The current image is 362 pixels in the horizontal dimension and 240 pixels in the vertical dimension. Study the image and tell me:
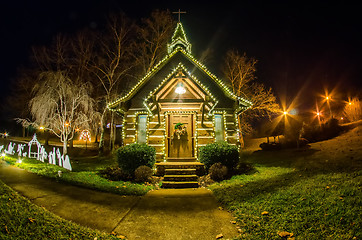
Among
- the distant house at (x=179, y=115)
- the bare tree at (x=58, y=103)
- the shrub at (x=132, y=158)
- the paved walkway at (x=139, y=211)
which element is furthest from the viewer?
the bare tree at (x=58, y=103)

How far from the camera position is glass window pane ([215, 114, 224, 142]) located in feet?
41.9

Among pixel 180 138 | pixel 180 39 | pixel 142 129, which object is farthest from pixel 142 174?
pixel 180 39

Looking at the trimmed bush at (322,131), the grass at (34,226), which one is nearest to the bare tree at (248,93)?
the trimmed bush at (322,131)

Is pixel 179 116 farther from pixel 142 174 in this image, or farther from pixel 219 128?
pixel 142 174

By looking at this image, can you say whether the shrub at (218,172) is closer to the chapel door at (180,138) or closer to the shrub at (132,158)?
the chapel door at (180,138)

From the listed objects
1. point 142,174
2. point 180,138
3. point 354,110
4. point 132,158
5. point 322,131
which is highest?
point 354,110

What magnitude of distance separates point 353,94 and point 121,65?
35.1 meters

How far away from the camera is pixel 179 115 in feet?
40.4

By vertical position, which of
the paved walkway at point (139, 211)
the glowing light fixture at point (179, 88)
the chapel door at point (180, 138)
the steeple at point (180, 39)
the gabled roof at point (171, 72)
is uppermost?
the steeple at point (180, 39)

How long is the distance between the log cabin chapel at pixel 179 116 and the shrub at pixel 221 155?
1589mm

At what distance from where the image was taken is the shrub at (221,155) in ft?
31.9

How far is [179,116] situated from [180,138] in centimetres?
143

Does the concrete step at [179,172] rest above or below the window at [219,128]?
below

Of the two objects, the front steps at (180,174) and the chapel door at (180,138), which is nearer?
the front steps at (180,174)
